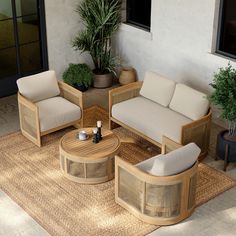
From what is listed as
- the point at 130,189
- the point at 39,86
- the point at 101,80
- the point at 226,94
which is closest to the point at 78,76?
the point at 101,80

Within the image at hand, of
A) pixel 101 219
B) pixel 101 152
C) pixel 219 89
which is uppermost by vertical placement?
pixel 219 89

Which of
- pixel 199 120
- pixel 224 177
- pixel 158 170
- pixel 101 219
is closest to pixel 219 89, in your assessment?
pixel 199 120

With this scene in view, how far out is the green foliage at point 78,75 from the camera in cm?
938

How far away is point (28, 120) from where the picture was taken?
780cm

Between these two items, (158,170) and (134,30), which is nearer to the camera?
(158,170)

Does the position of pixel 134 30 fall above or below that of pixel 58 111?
above

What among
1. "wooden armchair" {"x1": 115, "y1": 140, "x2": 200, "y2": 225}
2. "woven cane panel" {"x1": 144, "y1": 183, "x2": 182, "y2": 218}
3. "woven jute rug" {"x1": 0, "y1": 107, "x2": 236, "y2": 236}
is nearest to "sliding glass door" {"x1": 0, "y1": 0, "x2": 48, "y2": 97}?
"woven jute rug" {"x1": 0, "y1": 107, "x2": 236, "y2": 236}

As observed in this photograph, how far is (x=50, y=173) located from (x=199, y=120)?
2.14 meters

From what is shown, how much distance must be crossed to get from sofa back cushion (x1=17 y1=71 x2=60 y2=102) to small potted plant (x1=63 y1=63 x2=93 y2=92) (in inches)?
45.2

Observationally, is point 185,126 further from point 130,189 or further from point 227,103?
point 130,189

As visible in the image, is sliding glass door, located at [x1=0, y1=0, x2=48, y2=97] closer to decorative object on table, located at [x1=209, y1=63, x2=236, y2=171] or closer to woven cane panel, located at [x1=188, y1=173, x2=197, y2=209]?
decorative object on table, located at [x1=209, y1=63, x2=236, y2=171]

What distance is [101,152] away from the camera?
683 cm

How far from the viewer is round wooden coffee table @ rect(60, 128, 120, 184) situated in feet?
22.2

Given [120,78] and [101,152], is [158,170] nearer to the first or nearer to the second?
[101,152]
